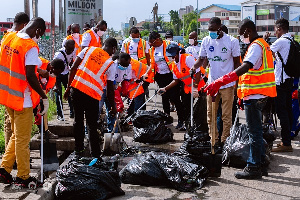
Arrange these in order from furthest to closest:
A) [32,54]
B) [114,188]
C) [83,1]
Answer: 1. [83,1]
2. [114,188]
3. [32,54]

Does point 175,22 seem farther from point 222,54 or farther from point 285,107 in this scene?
point 222,54

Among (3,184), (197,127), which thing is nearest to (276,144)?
(197,127)

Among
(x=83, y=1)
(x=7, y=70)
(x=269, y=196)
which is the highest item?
(x=83, y=1)

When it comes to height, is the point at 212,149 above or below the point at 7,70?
below

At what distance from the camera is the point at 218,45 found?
7.04 meters

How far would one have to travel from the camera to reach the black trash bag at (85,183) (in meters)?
5.11

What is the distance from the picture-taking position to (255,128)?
5.95 m

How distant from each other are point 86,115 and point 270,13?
120 meters

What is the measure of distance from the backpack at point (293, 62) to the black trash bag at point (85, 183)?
3.39m

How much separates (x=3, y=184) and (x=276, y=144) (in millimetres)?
4356

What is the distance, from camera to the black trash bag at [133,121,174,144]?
7.97 meters

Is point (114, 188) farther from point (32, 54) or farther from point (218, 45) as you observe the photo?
point (218, 45)

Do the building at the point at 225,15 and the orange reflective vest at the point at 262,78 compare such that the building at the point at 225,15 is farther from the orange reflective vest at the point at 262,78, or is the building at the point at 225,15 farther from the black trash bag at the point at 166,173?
the black trash bag at the point at 166,173

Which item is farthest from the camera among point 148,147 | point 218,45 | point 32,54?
point 148,147
